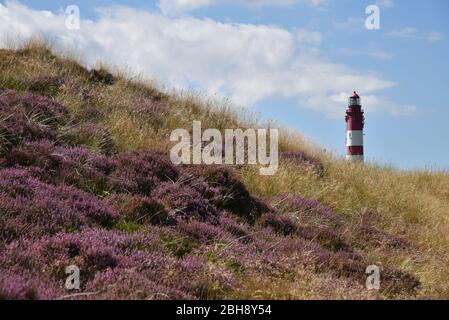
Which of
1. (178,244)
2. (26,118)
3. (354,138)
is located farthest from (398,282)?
(354,138)

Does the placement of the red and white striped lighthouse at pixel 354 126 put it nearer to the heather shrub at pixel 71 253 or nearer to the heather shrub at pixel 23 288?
the heather shrub at pixel 71 253

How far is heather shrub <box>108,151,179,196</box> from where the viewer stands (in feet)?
25.3

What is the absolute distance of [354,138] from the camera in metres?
20.9

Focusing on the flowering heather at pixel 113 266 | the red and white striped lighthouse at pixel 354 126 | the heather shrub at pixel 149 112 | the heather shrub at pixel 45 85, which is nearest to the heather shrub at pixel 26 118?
the heather shrub at pixel 45 85

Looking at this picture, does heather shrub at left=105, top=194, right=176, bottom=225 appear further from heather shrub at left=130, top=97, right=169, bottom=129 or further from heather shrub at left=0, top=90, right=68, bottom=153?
heather shrub at left=130, top=97, right=169, bottom=129

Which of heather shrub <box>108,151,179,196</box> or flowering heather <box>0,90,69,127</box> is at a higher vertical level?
flowering heather <box>0,90,69,127</box>

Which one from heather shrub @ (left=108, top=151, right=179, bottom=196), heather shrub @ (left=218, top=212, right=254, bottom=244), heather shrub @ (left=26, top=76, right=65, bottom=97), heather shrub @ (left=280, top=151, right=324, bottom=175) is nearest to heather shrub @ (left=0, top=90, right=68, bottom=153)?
heather shrub @ (left=108, top=151, right=179, bottom=196)

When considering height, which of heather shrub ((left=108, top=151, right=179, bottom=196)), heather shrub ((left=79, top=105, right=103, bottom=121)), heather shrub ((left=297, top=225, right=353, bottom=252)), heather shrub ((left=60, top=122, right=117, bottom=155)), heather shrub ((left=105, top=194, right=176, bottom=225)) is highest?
heather shrub ((left=79, top=105, right=103, bottom=121))

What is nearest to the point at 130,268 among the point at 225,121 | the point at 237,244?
the point at 237,244

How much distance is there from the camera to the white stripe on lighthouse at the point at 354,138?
20.9 meters

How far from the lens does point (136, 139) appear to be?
10.5 m

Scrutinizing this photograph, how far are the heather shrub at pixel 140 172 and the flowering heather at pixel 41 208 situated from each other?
2.83ft

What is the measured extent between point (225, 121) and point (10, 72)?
19.4 feet
